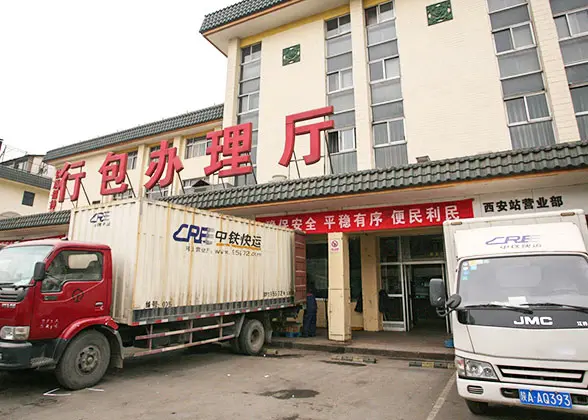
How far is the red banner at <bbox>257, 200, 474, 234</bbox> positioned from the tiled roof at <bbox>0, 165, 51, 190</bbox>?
22.5 metres

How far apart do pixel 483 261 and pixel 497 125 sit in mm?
7741

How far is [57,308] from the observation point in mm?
5473

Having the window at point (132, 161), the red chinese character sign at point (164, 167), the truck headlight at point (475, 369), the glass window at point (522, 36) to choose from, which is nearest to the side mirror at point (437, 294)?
the truck headlight at point (475, 369)

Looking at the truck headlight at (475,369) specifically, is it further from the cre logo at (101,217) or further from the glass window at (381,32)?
the glass window at (381,32)

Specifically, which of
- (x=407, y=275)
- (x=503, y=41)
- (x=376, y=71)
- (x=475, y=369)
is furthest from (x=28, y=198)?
(x=475, y=369)

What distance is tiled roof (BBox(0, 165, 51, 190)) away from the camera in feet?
78.4

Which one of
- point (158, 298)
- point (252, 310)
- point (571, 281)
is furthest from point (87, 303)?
point (571, 281)

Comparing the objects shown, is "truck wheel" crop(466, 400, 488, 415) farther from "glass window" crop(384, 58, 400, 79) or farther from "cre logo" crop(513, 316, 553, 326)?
"glass window" crop(384, 58, 400, 79)

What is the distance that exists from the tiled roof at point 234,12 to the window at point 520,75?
317 inches

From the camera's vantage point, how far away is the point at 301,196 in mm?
10125

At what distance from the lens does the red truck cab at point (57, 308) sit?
513cm

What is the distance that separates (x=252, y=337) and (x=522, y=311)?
6.36 m

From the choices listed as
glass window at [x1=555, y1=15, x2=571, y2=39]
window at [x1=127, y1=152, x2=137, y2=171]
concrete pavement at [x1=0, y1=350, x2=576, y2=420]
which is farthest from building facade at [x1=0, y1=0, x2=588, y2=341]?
window at [x1=127, y1=152, x2=137, y2=171]

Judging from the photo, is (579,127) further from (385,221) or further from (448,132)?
(385,221)
